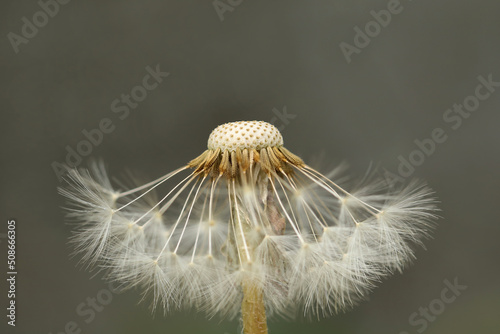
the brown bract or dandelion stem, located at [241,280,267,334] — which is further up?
the brown bract

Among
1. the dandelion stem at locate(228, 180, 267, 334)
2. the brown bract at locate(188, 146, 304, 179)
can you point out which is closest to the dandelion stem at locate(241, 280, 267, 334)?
the dandelion stem at locate(228, 180, 267, 334)

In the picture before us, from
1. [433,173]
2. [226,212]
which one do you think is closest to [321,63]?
[433,173]

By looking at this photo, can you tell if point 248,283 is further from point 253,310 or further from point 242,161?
point 242,161

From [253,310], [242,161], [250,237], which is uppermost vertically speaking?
[242,161]

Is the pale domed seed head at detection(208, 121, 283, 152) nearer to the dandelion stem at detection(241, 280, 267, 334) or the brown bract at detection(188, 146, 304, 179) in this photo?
the brown bract at detection(188, 146, 304, 179)

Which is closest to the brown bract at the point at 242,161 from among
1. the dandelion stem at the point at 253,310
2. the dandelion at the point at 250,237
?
the dandelion at the point at 250,237

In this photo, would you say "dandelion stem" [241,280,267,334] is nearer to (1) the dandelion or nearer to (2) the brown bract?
(1) the dandelion

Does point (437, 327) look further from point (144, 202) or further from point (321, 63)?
point (144, 202)

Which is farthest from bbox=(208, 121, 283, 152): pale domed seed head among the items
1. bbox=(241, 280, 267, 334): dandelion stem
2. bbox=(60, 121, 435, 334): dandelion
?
bbox=(241, 280, 267, 334): dandelion stem

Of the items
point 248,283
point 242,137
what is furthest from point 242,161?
point 248,283
